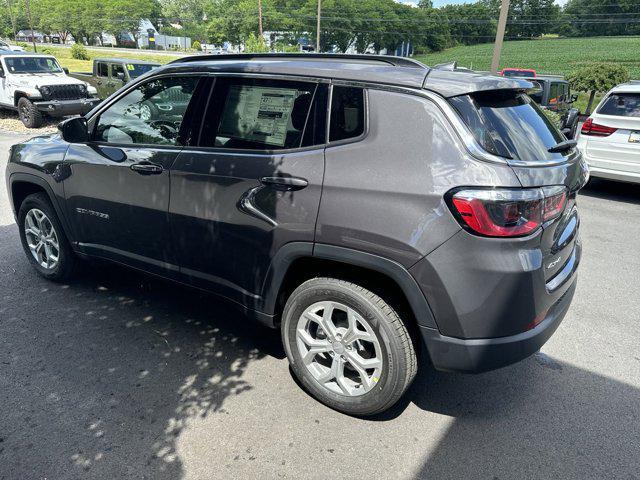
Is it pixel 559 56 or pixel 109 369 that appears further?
pixel 559 56

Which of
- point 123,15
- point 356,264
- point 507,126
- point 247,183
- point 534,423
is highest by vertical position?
point 123,15

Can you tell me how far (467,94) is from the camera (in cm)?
243

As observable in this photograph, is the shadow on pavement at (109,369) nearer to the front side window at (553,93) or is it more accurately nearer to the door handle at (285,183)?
the door handle at (285,183)

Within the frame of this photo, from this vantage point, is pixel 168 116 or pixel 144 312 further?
pixel 144 312

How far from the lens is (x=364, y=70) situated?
8.56 feet

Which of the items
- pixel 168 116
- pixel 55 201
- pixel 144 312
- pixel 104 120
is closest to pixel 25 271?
pixel 55 201

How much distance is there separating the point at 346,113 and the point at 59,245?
2.91 metres

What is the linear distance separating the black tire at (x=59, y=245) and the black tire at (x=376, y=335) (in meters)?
2.35

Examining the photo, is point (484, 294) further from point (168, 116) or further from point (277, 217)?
point (168, 116)

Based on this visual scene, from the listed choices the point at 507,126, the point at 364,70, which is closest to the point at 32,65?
the point at 364,70

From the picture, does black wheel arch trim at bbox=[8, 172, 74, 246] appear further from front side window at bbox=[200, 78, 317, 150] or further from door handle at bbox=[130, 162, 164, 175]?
front side window at bbox=[200, 78, 317, 150]

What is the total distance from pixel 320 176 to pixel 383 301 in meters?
0.74

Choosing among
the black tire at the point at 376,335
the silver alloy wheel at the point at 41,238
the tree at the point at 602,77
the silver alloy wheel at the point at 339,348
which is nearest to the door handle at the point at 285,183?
the black tire at the point at 376,335

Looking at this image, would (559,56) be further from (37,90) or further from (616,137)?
(37,90)
